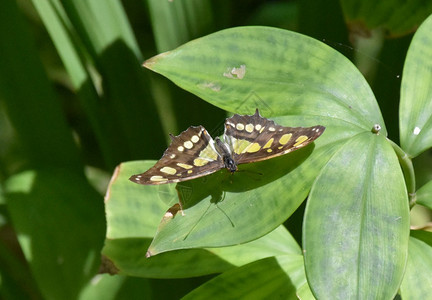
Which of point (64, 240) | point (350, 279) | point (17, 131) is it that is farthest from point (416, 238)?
point (17, 131)

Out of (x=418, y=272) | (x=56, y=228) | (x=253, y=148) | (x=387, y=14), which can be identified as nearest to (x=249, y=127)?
(x=253, y=148)

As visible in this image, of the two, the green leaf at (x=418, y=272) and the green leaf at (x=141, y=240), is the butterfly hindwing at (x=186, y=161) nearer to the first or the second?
the green leaf at (x=141, y=240)

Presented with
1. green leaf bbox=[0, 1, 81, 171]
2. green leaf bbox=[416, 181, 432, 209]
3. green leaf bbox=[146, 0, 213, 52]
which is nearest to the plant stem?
green leaf bbox=[416, 181, 432, 209]

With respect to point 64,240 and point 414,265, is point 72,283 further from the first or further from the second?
point 414,265

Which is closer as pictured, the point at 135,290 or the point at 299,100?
the point at 299,100

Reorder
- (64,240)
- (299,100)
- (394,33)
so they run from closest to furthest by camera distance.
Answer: (299,100)
(394,33)
(64,240)

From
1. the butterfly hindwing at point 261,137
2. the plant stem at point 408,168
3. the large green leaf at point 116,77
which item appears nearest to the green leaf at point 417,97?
the plant stem at point 408,168
